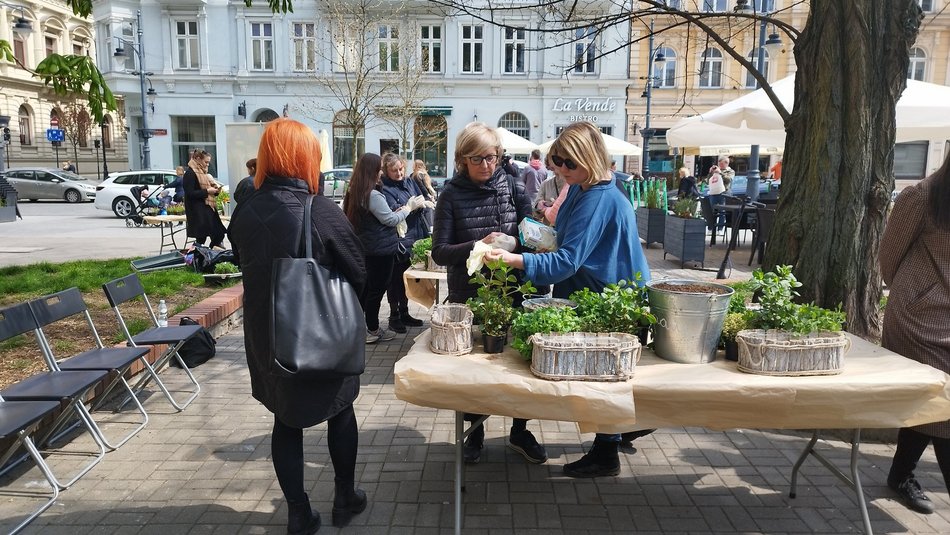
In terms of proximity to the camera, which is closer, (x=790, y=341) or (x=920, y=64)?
(x=790, y=341)

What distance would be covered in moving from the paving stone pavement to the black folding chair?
6 centimetres

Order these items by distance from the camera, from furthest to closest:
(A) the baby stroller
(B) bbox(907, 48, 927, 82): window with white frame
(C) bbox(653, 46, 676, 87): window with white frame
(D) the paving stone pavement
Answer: (B) bbox(907, 48, 927, 82): window with white frame
(C) bbox(653, 46, 676, 87): window with white frame
(A) the baby stroller
(D) the paving stone pavement

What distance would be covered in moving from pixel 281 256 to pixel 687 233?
868 centimetres

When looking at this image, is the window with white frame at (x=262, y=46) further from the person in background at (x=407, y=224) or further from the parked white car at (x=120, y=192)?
the person in background at (x=407, y=224)

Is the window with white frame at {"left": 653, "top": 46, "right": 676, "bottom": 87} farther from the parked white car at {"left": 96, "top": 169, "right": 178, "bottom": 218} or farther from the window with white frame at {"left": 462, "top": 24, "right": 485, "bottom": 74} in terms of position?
the parked white car at {"left": 96, "top": 169, "right": 178, "bottom": 218}

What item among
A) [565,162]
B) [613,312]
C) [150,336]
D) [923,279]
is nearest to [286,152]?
[565,162]

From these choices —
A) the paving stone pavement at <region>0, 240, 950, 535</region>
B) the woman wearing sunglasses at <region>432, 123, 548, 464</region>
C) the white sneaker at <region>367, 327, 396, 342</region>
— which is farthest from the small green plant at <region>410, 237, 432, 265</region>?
the woman wearing sunglasses at <region>432, 123, 548, 464</region>

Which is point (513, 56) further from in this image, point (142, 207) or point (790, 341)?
point (790, 341)

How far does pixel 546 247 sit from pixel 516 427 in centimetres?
125

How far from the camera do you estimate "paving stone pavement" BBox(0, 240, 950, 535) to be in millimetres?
2953

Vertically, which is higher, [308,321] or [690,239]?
[308,321]

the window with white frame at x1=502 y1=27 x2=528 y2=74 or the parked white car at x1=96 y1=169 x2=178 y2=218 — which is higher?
the window with white frame at x1=502 y1=27 x2=528 y2=74

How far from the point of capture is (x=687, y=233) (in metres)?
10.2

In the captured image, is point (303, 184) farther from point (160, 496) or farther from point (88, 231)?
point (88, 231)
